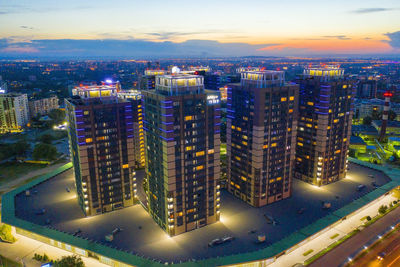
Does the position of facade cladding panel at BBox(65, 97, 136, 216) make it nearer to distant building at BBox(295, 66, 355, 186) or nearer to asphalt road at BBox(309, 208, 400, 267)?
asphalt road at BBox(309, 208, 400, 267)

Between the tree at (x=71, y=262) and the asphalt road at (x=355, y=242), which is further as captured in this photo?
the asphalt road at (x=355, y=242)

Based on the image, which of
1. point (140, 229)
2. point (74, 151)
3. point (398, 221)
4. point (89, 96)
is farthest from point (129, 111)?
point (398, 221)

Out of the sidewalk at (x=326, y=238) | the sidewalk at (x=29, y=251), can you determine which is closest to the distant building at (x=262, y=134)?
the sidewalk at (x=326, y=238)

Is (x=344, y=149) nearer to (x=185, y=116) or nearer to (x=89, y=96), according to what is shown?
(x=185, y=116)

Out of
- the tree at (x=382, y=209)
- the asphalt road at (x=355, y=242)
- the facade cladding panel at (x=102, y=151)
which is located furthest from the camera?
the tree at (x=382, y=209)

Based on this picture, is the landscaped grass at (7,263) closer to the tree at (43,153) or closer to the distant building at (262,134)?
the distant building at (262,134)

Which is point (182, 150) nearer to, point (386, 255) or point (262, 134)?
point (262, 134)

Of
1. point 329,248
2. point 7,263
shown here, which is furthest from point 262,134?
point 7,263
